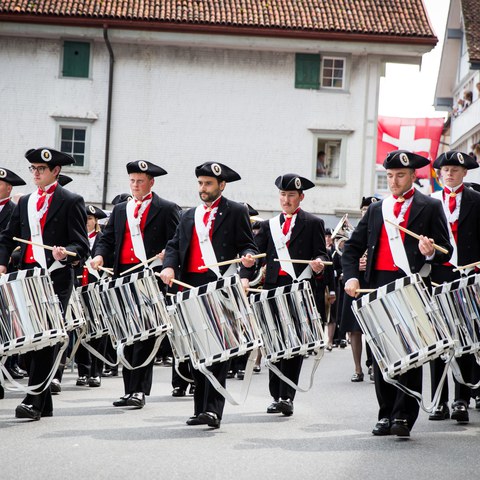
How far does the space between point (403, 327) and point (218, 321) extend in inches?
59.3

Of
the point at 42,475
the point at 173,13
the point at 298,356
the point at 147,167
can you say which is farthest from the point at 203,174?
the point at 173,13

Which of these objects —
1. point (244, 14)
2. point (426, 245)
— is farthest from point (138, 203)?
point (244, 14)

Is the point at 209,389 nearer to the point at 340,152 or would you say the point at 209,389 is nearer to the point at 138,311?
the point at 138,311

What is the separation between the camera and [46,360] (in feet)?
29.2

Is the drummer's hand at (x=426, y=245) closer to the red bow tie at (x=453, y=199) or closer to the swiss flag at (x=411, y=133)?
the red bow tie at (x=453, y=199)

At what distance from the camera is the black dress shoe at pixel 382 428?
8.41 meters

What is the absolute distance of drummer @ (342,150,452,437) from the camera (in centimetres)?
830

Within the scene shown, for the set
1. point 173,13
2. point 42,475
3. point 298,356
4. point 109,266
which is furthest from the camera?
point 173,13

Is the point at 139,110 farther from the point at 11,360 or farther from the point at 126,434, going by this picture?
the point at 126,434

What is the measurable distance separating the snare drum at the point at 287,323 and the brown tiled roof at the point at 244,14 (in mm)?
25391

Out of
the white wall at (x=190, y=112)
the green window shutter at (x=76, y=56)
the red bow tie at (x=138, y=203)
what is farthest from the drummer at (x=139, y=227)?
the green window shutter at (x=76, y=56)

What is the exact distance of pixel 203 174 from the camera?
Result: 30.2 ft

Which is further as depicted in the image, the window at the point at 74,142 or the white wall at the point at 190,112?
the window at the point at 74,142

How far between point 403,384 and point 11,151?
2892 centimetres
